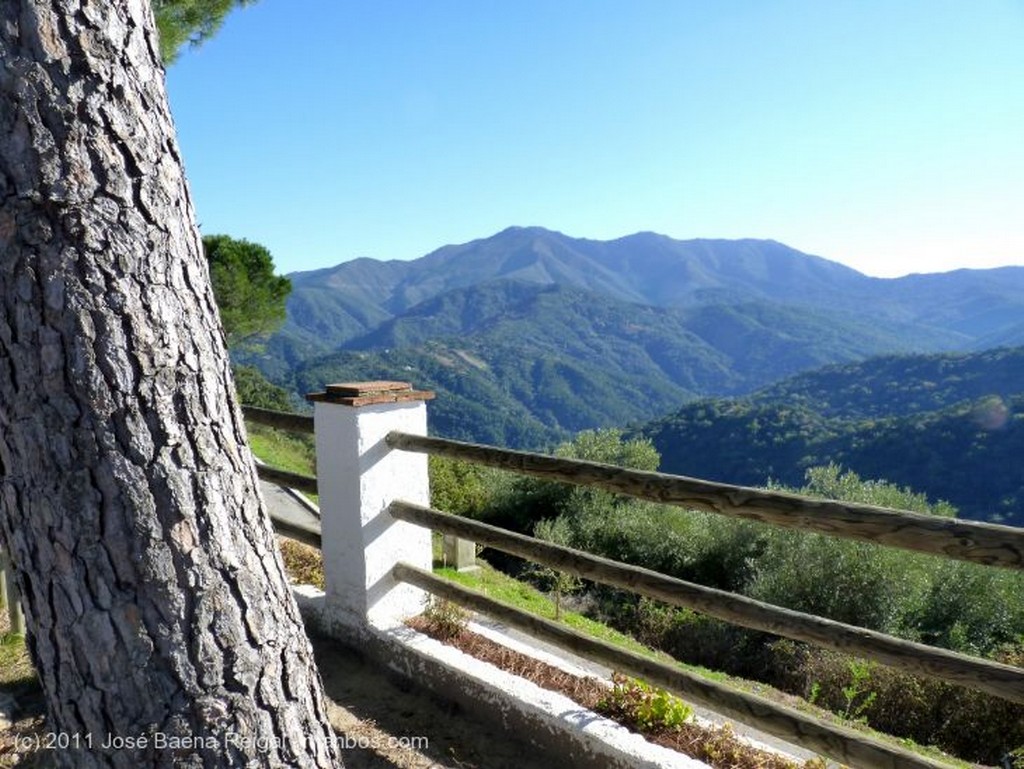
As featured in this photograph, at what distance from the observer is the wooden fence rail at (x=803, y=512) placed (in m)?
1.88

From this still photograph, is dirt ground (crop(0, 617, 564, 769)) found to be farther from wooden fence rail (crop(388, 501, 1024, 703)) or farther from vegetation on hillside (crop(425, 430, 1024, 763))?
vegetation on hillside (crop(425, 430, 1024, 763))

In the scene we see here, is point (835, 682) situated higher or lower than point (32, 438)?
lower

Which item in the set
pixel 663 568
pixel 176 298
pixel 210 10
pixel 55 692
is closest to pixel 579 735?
pixel 55 692

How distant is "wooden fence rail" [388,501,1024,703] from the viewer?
1.95m

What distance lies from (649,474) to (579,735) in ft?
3.25

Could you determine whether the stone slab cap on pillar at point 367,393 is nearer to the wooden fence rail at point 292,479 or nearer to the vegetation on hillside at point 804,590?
the wooden fence rail at point 292,479

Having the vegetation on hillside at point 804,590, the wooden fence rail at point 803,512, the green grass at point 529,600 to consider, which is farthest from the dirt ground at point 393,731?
the vegetation on hillside at point 804,590

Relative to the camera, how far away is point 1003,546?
184 cm

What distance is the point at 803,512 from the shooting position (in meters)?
2.20

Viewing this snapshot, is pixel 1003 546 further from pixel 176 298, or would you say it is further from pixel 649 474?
pixel 176 298

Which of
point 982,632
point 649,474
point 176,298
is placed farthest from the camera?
point 982,632

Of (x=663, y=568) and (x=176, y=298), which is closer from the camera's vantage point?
(x=176, y=298)

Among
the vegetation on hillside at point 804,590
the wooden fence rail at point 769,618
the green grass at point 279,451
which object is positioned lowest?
the vegetation on hillside at point 804,590

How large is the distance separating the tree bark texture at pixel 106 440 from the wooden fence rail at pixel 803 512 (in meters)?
1.46
